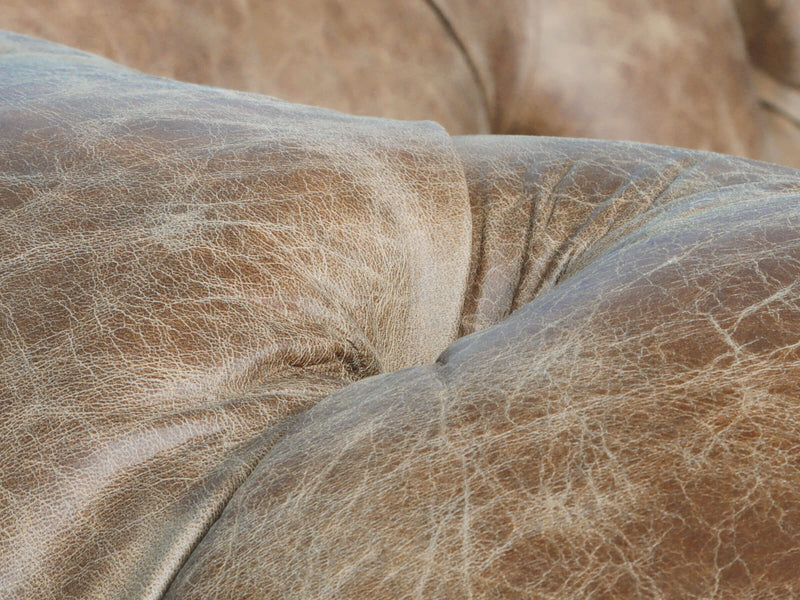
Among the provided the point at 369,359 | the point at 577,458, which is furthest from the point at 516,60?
the point at 577,458

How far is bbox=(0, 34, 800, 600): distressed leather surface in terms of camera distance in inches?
Result: 11.3

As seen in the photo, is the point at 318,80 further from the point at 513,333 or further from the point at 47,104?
the point at 513,333

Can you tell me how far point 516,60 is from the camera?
1.14m

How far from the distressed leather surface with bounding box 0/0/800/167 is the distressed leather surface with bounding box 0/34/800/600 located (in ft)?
1.07

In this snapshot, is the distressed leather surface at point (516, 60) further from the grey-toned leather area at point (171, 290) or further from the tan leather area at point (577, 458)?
the tan leather area at point (577, 458)

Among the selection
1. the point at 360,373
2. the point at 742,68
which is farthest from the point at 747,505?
the point at 742,68

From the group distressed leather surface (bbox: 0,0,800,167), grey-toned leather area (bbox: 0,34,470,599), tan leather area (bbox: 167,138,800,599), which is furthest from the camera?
distressed leather surface (bbox: 0,0,800,167)

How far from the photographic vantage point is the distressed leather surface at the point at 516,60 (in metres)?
0.90

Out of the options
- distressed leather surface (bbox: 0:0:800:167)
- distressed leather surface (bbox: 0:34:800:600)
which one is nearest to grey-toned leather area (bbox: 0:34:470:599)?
distressed leather surface (bbox: 0:34:800:600)

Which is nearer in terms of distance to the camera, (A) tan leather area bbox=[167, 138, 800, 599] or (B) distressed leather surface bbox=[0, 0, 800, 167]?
(A) tan leather area bbox=[167, 138, 800, 599]

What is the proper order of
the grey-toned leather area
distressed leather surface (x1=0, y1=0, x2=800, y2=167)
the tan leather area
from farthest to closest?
distressed leather surface (x1=0, y1=0, x2=800, y2=167), the grey-toned leather area, the tan leather area

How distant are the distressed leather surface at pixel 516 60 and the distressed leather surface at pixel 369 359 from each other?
325 mm

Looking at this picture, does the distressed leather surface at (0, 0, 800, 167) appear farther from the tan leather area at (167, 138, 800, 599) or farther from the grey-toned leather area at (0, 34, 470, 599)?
the tan leather area at (167, 138, 800, 599)

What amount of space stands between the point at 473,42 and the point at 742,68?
417 millimetres
